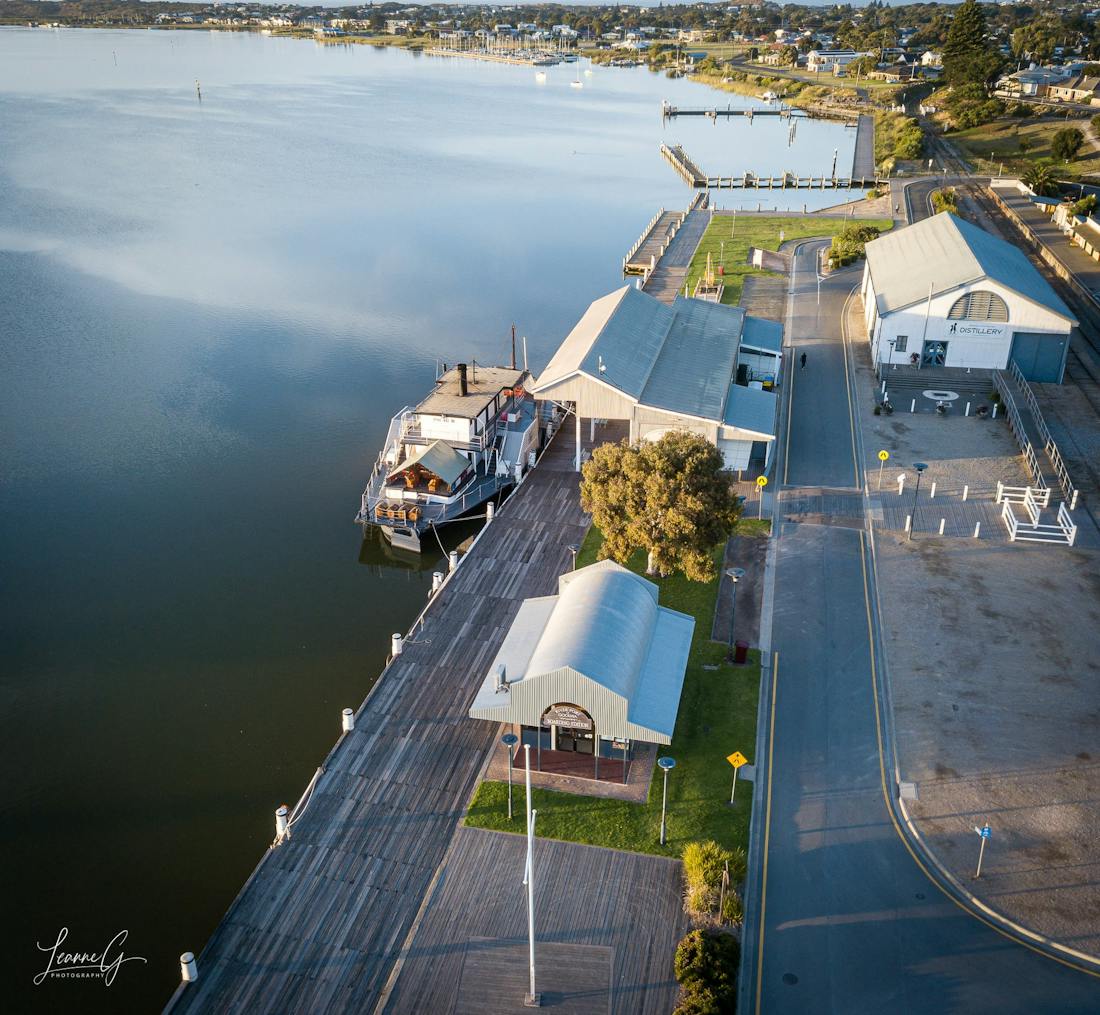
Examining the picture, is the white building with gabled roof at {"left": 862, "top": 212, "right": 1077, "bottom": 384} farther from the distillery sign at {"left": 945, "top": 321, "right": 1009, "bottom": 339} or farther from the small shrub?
the small shrub

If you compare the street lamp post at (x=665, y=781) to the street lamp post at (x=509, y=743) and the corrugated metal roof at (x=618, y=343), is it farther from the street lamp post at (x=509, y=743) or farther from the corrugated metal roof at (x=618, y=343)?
the corrugated metal roof at (x=618, y=343)

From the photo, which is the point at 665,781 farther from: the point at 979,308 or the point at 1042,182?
the point at 1042,182

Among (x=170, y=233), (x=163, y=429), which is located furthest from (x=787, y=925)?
(x=170, y=233)

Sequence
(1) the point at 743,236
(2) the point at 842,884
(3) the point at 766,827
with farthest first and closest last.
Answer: (1) the point at 743,236
(3) the point at 766,827
(2) the point at 842,884

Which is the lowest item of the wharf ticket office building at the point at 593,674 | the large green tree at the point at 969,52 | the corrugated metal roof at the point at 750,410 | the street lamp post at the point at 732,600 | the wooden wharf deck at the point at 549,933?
the wooden wharf deck at the point at 549,933

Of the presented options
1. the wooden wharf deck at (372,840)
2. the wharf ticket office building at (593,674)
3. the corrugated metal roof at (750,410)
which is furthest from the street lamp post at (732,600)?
the corrugated metal roof at (750,410)

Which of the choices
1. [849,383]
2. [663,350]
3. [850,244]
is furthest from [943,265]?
[850,244]

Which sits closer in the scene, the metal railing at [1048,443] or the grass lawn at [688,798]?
the grass lawn at [688,798]
